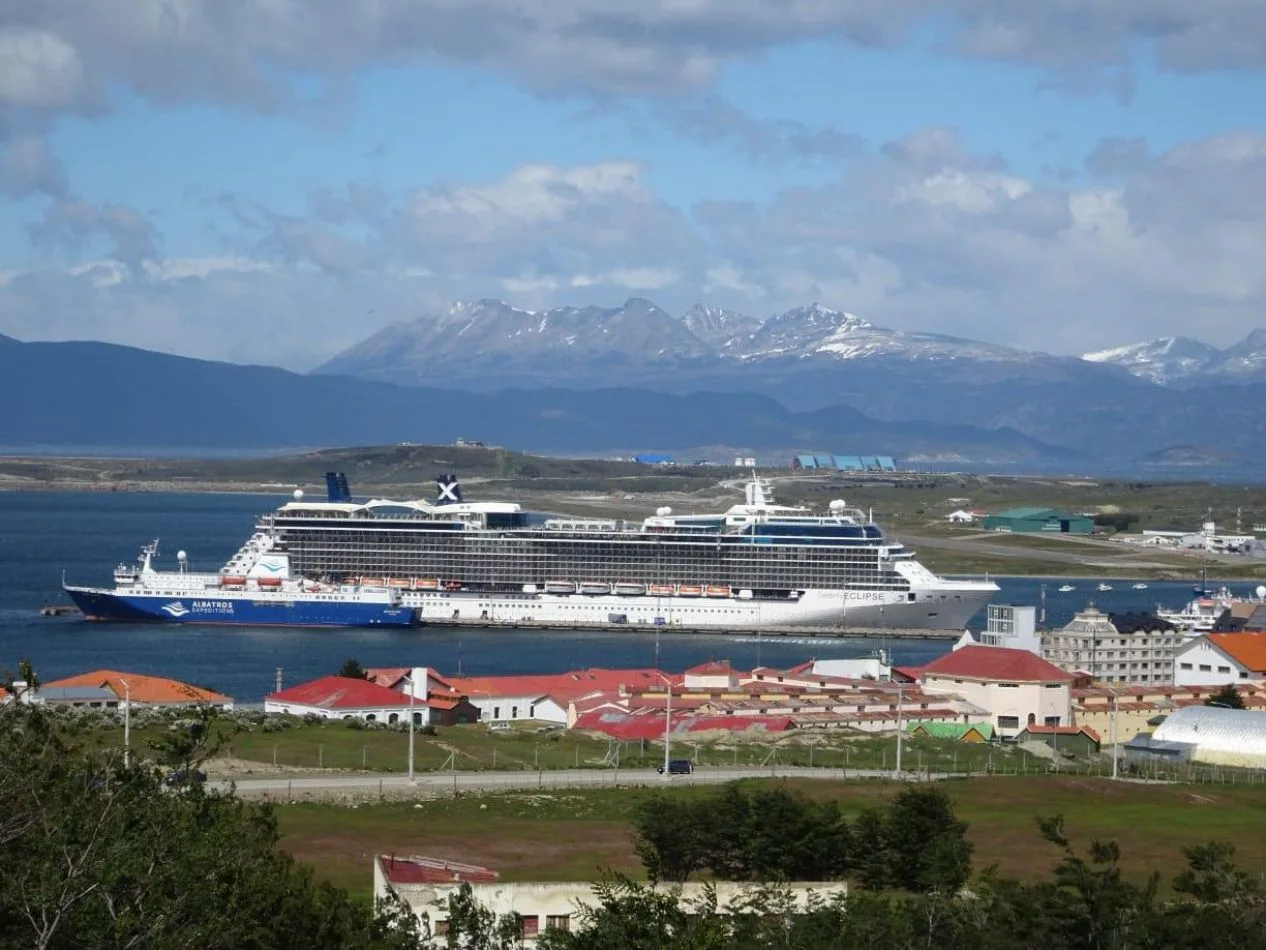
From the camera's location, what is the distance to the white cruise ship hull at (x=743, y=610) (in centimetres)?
7525

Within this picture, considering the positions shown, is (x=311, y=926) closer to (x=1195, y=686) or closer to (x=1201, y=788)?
(x=1201, y=788)

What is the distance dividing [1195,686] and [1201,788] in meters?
17.7

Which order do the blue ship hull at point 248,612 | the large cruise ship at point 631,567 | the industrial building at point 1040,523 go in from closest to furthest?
the blue ship hull at point 248,612
the large cruise ship at point 631,567
the industrial building at point 1040,523

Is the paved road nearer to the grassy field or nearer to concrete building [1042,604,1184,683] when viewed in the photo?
the grassy field

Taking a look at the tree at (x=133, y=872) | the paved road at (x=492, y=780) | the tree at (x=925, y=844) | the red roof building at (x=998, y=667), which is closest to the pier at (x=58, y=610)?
the red roof building at (x=998, y=667)

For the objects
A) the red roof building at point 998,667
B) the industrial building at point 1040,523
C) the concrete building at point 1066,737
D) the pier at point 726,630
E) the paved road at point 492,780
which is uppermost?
the industrial building at point 1040,523

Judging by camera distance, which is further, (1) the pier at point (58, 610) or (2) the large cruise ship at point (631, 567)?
(2) the large cruise ship at point (631, 567)

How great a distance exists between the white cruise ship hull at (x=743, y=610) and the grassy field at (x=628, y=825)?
39919 mm

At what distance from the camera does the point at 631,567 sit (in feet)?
259

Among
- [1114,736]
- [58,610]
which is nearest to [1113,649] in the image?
[1114,736]

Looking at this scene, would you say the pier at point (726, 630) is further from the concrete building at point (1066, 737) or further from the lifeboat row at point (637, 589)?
the concrete building at point (1066, 737)

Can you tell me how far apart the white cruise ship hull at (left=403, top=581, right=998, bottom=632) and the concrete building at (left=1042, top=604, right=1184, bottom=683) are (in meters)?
19.7

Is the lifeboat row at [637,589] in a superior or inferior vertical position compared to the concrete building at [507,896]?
inferior

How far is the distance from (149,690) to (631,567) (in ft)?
118
